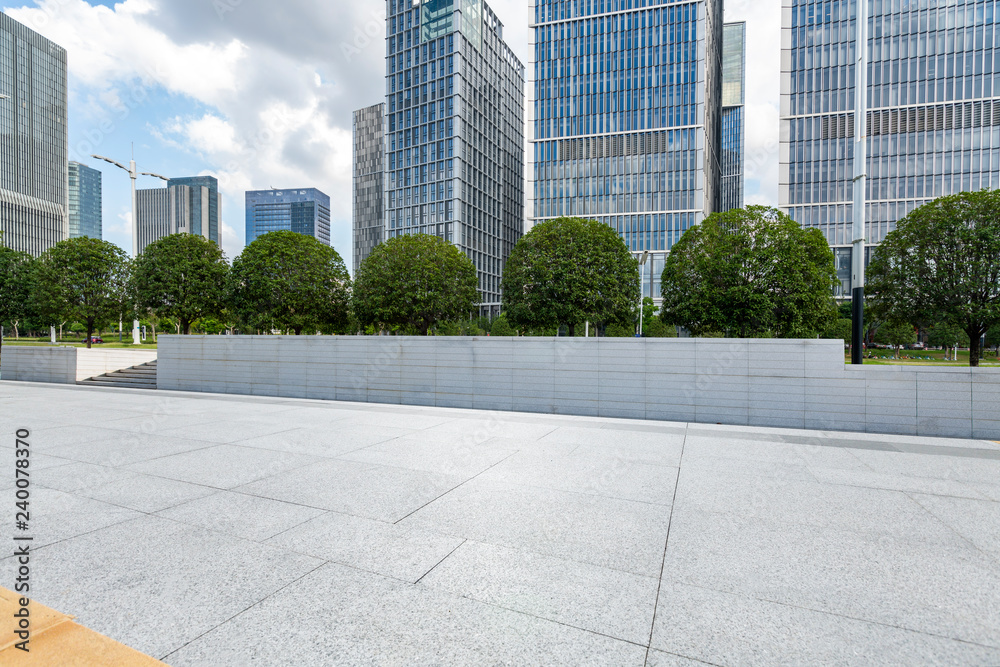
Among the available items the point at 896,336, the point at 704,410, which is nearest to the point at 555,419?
the point at 704,410

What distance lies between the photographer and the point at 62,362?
18859 mm

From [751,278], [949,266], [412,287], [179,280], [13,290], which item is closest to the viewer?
[949,266]

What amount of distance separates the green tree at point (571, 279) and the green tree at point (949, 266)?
13.1 m

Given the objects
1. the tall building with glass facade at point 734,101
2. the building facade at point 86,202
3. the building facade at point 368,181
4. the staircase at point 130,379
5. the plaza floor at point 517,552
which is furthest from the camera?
the tall building with glass facade at point 734,101

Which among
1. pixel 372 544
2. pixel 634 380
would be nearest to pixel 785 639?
pixel 372 544

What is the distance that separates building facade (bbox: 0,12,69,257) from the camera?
65812mm

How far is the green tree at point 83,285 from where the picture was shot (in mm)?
24500

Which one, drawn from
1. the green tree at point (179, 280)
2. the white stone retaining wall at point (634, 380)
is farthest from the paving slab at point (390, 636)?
the green tree at point (179, 280)

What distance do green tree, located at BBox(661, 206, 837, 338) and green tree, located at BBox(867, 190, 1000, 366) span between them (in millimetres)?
2936

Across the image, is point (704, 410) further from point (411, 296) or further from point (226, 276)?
point (226, 276)

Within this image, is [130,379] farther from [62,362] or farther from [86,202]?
[86,202]

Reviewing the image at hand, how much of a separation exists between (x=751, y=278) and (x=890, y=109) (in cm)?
6854

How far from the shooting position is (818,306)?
23656 millimetres

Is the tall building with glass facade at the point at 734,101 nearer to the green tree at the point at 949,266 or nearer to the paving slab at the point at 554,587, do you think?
the green tree at the point at 949,266
